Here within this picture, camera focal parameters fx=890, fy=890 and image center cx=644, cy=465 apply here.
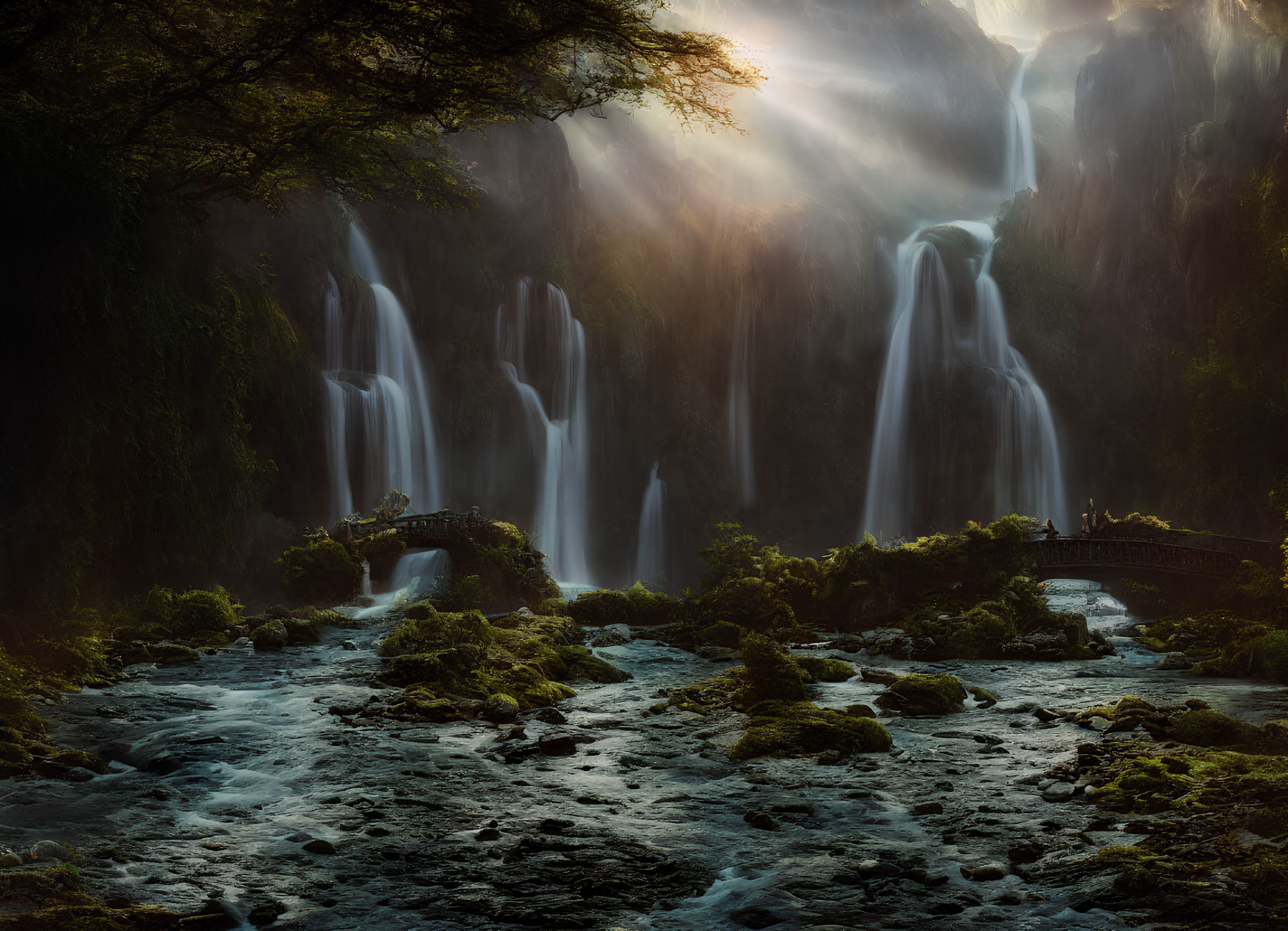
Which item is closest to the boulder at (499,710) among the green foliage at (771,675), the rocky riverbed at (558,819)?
the rocky riverbed at (558,819)

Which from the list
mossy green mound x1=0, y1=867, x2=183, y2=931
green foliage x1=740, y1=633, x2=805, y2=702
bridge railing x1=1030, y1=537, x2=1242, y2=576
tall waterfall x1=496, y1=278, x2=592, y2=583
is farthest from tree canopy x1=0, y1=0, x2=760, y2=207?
tall waterfall x1=496, y1=278, x2=592, y2=583

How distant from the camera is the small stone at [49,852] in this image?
6672 millimetres

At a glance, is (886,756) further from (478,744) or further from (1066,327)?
(1066,327)

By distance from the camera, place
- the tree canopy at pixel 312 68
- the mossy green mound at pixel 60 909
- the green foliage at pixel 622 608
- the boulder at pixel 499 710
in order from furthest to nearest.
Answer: the green foliage at pixel 622 608, the boulder at pixel 499 710, the tree canopy at pixel 312 68, the mossy green mound at pixel 60 909

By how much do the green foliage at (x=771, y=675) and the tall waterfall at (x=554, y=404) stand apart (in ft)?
98.5

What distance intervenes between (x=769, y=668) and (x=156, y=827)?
907cm

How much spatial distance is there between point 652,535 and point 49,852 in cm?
4321

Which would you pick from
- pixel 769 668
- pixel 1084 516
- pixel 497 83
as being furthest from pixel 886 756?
pixel 1084 516

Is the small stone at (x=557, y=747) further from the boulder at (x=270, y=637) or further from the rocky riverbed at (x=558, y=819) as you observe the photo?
the boulder at (x=270, y=637)

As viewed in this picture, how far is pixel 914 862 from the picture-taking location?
7328 millimetres

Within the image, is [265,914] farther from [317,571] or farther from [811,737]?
[317,571]

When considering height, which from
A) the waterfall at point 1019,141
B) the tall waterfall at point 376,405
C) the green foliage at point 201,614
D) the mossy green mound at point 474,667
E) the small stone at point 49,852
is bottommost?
the mossy green mound at point 474,667

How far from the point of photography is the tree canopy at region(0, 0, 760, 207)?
38.7 ft

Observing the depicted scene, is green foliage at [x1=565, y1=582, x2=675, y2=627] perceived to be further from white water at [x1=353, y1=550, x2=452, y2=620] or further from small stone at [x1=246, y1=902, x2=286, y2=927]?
small stone at [x1=246, y1=902, x2=286, y2=927]
